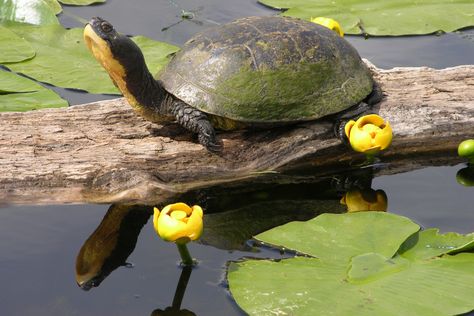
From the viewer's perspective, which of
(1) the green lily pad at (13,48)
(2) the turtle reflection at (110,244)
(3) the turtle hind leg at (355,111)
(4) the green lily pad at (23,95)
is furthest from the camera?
(1) the green lily pad at (13,48)

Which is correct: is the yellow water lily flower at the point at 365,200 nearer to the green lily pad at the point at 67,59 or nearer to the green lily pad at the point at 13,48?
the green lily pad at the point at 67,59

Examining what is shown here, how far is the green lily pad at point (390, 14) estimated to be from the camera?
5273 millimetres

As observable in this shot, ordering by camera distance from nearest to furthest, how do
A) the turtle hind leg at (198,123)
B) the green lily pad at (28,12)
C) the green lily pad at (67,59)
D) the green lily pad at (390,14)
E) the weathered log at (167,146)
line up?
the weathered log at (167,146) → the turtle hind leg at (198,123) → the green lily pad at (67,59) → the green lily pad at (28,12) → the green lily pad at (390,14)

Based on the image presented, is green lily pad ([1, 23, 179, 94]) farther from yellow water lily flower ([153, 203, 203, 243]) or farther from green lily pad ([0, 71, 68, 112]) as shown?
yellow water lily flower ([153, 203, 203, 243])

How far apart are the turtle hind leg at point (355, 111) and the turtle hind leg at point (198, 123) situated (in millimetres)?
531

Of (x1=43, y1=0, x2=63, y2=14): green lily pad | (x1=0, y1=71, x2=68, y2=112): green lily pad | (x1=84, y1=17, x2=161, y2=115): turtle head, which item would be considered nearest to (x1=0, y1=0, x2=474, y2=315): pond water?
(x1=0, y1=71, x2=68, y2=112): green lily pad

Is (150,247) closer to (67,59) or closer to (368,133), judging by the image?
(368,133)

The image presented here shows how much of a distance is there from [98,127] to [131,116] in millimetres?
178

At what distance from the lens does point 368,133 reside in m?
3.40

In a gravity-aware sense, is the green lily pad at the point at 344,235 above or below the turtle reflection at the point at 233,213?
above

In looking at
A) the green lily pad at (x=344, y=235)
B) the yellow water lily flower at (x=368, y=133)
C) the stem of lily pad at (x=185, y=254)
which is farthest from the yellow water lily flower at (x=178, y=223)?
the yellow water lily flower at (x=368, y=133)

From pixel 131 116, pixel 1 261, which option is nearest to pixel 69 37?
pixel 131 116

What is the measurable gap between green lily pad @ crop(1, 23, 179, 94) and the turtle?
2.67 ft

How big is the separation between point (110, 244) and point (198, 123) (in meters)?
0.65
